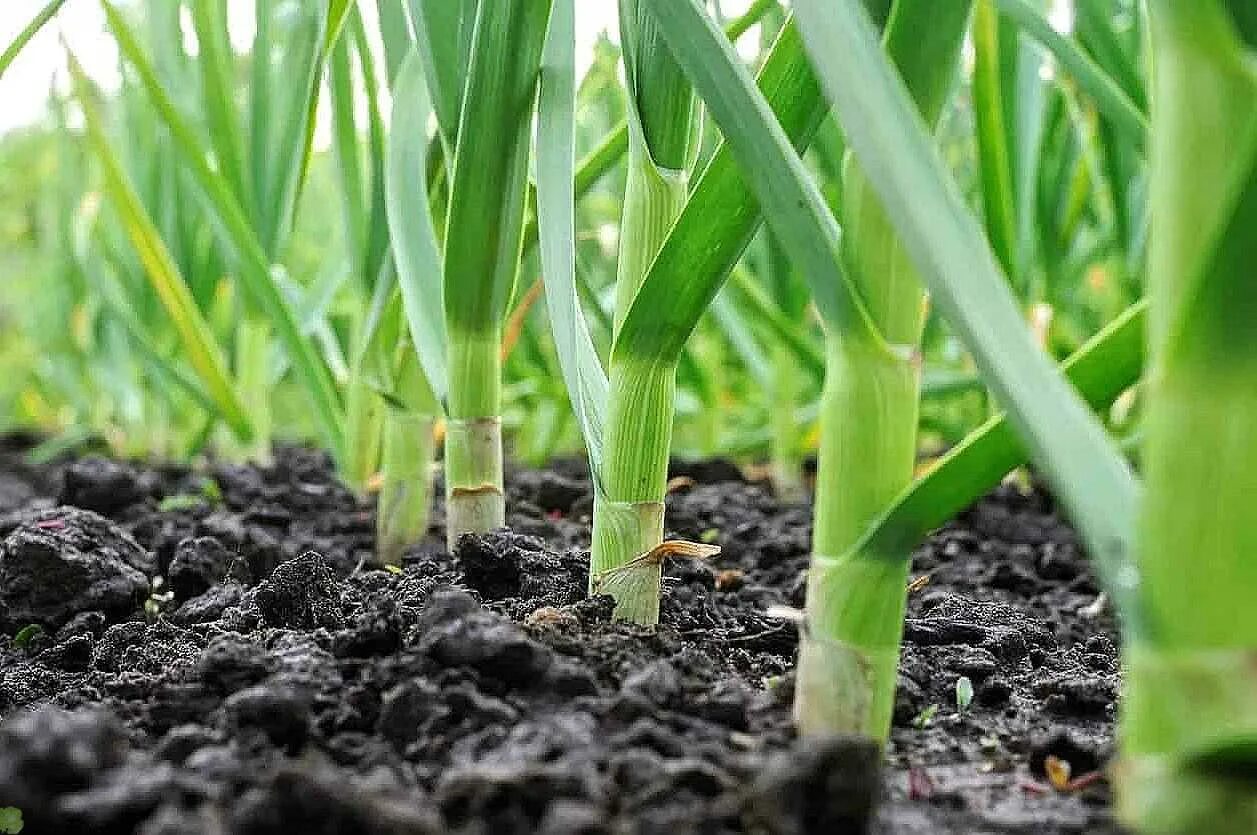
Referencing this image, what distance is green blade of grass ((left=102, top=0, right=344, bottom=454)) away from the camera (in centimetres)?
114

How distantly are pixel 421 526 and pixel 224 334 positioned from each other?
1.30 m

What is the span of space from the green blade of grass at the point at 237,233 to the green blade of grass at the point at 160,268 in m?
0.10

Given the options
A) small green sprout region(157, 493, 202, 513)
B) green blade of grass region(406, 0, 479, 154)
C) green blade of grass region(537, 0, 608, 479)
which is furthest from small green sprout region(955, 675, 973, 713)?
small green sprout region(157, 493, 202, 513)

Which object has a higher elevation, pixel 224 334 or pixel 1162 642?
pixel 224 334

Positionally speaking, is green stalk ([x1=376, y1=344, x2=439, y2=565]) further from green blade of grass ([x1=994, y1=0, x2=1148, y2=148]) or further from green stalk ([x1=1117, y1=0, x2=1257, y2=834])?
green stalk ([x1=1117, y1=0, x2=1257, y2=834])

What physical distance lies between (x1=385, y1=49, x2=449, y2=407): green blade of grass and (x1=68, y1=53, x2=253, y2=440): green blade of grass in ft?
1.62

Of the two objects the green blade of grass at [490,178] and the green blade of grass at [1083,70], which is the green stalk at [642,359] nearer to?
the green blade of grass at [490,178]

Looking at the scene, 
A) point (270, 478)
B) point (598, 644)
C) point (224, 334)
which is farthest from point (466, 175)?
point (224, 334)

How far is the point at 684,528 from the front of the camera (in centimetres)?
123

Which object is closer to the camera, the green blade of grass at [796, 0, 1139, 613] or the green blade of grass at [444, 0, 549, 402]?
the green blade of grass at [796, 0, 1139, 613]

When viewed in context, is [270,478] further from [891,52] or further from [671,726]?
[891,52]

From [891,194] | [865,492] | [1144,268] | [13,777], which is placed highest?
[1144,268]

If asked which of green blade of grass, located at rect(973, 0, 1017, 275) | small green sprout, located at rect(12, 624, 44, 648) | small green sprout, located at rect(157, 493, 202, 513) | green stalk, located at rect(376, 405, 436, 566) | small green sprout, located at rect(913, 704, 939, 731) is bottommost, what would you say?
small green sprout, located at rect(12, 624, 44, 648)

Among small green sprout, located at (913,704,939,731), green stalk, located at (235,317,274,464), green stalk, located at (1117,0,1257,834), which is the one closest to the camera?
green stalk, located at (1117,0,1257,834)
